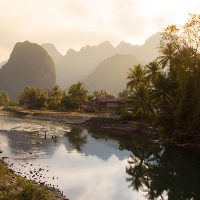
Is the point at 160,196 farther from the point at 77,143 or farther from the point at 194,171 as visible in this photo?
the point at 77,143

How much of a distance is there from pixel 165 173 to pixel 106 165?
8487mm

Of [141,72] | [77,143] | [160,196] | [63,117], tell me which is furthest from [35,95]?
[160,196]

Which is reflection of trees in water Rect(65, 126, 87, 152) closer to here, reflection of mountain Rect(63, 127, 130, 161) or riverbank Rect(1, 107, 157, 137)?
reflection of mountain Rect(63, 127, 130, 161)

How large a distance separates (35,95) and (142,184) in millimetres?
116786

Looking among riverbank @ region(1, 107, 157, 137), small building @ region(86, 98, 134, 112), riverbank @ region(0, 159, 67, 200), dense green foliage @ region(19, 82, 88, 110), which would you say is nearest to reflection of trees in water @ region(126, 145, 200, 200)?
riverbank @ region(0, 159, 67, 200)

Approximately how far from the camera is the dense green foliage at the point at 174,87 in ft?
193

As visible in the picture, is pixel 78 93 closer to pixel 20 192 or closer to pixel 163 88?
pixel 163 88

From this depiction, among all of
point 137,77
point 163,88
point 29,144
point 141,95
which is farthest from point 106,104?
point 29,144

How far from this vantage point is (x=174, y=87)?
2820 inches

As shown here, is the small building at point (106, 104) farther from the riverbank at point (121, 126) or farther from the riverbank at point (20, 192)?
the riverbank at point (20, 192)

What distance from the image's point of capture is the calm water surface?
1455 inches

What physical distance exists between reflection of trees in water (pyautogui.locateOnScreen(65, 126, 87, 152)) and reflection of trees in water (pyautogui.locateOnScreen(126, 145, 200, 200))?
10307 mm

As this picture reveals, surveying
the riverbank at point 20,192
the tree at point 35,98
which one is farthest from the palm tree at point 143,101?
the tree at point 35,98

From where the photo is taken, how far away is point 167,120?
2537 inches
